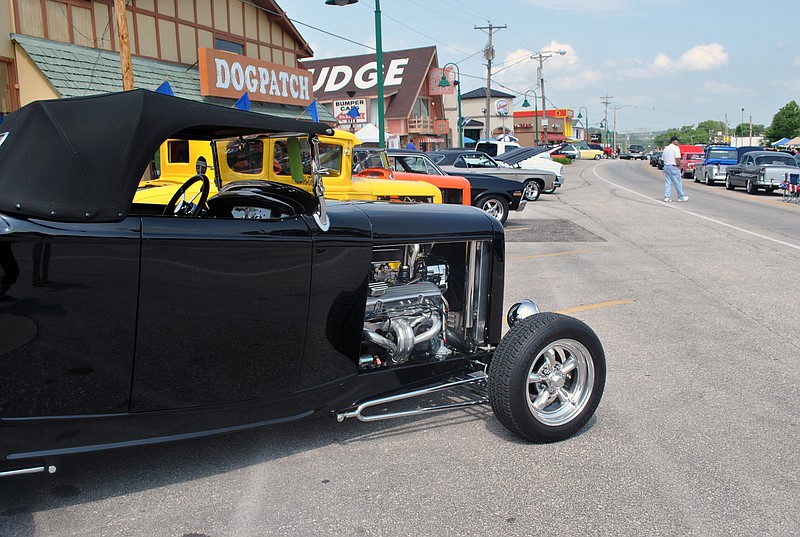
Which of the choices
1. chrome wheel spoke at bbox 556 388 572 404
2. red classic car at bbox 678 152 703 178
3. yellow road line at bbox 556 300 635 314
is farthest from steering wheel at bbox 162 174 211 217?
red classic car at bbox 678 152 703 178

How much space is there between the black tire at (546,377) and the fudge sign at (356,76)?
41.6m

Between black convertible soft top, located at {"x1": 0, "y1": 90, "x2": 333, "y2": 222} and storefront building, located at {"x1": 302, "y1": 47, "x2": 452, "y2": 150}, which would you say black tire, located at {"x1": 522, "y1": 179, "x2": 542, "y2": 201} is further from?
storefront building, located at {"x1": 302, "y1": 47, "x2": 452, "y2": 150}

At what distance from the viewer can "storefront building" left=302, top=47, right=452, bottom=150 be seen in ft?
145

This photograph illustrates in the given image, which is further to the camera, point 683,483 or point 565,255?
point 565,255

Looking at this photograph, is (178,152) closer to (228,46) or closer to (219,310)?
(219,310)

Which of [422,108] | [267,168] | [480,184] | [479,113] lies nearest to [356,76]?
[422,108]

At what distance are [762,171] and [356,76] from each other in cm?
2738

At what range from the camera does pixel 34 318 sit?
2820 millimetres

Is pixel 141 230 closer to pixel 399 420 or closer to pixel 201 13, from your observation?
pixel 399 420

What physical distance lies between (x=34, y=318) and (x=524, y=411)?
252cm

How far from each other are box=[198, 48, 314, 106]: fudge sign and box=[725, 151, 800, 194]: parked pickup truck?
1606cm

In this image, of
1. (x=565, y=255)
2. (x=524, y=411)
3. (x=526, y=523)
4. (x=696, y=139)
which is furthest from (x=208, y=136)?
(x=696, y=139)

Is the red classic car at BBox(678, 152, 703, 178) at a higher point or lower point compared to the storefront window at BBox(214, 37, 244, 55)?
lower

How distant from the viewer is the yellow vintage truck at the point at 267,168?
4.36 meters
